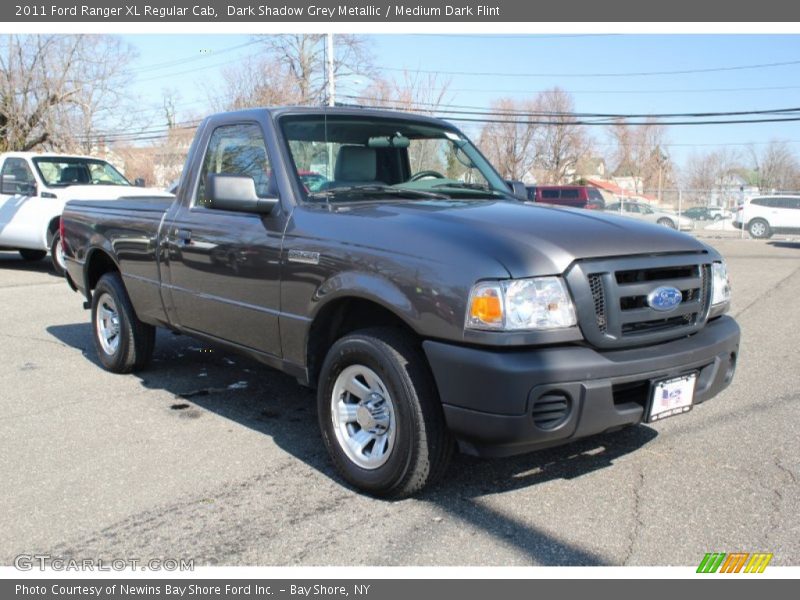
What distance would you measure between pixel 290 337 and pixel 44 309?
20.8 feet

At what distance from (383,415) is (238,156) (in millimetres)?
2044

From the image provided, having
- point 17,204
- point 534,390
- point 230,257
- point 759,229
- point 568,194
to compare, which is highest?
point 17,204

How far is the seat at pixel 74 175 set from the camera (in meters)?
12.2

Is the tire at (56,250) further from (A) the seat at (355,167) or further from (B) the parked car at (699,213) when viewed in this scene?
(B) the parked car at (699,213)

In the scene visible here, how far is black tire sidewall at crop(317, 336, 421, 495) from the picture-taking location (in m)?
3.38

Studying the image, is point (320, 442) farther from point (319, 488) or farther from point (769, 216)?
point (769, 216)

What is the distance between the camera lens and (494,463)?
13.7 feet

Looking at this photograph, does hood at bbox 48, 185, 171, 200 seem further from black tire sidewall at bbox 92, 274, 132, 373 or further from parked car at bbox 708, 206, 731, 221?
parked car at bbox 708, 206, 731, 221

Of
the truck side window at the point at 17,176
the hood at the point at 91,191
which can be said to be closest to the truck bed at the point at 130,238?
the hood at the point at 91,191

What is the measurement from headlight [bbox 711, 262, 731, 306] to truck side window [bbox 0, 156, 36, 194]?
11.1 metres

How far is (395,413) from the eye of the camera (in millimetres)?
3461

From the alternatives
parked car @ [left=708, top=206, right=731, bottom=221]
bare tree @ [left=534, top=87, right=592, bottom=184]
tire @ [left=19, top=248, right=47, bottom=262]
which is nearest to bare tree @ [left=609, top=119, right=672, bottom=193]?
bare tree @ [left=534, top=87, right=592, bottom=184]

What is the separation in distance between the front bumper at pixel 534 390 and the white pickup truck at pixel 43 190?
372 inches

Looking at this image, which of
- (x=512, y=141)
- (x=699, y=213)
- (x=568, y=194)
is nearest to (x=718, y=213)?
(x=699, y=213)
